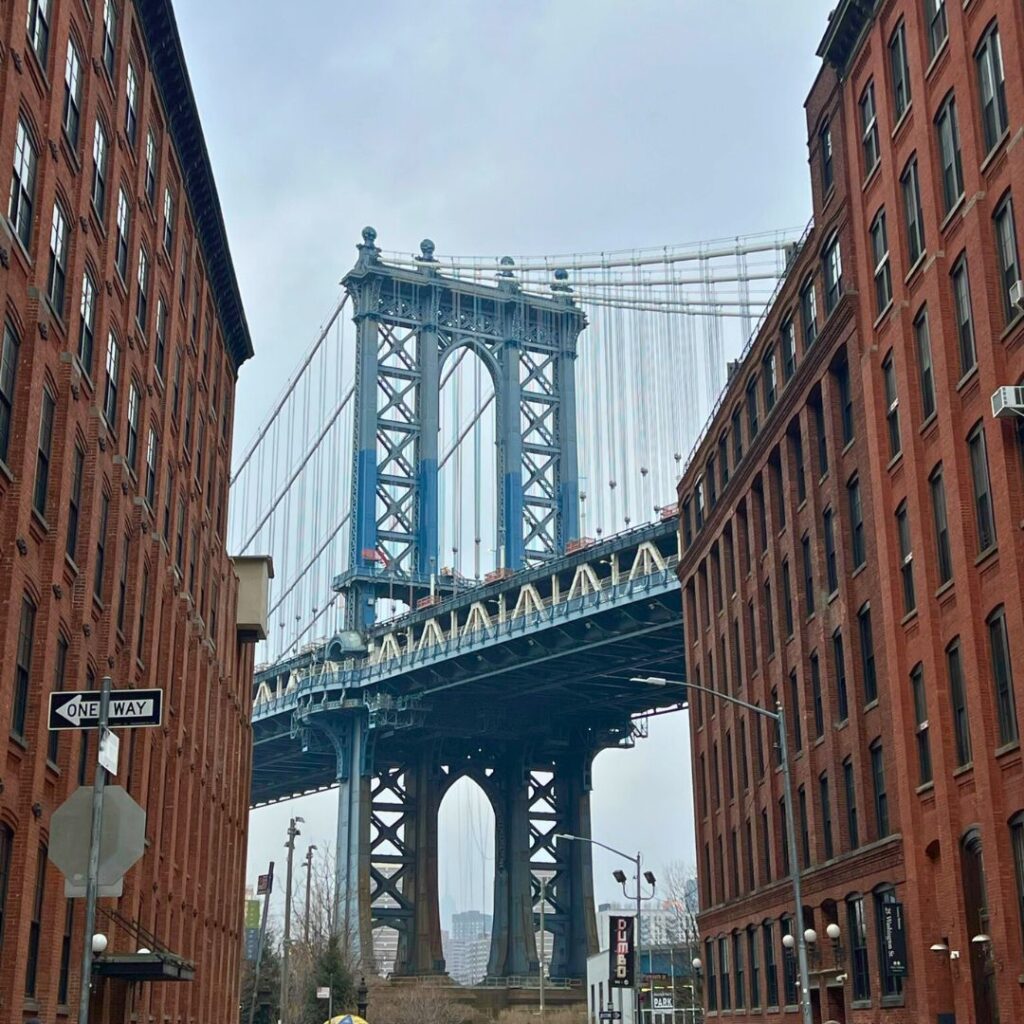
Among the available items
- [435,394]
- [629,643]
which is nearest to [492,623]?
[629,643]

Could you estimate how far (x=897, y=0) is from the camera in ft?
125

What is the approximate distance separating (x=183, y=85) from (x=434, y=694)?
233 feet

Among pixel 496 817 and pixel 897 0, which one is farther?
pixel 496 817

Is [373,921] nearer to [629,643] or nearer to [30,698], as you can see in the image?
[629,643]

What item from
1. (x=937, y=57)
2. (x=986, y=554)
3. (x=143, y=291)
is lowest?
(x=986, y=554)

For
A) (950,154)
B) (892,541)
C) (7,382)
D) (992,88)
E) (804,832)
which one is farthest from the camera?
(804,832)

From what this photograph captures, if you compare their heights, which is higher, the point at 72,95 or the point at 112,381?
the point at 72,95

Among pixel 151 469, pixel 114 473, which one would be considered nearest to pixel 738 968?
pixel 151 469

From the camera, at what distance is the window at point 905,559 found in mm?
36688

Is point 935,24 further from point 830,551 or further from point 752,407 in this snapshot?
point 752,407

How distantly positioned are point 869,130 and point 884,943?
19.6 meters

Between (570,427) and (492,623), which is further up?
(570,427)

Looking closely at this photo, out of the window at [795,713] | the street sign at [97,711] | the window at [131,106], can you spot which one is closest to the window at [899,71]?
the window at [795,713]

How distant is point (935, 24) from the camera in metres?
35.9
